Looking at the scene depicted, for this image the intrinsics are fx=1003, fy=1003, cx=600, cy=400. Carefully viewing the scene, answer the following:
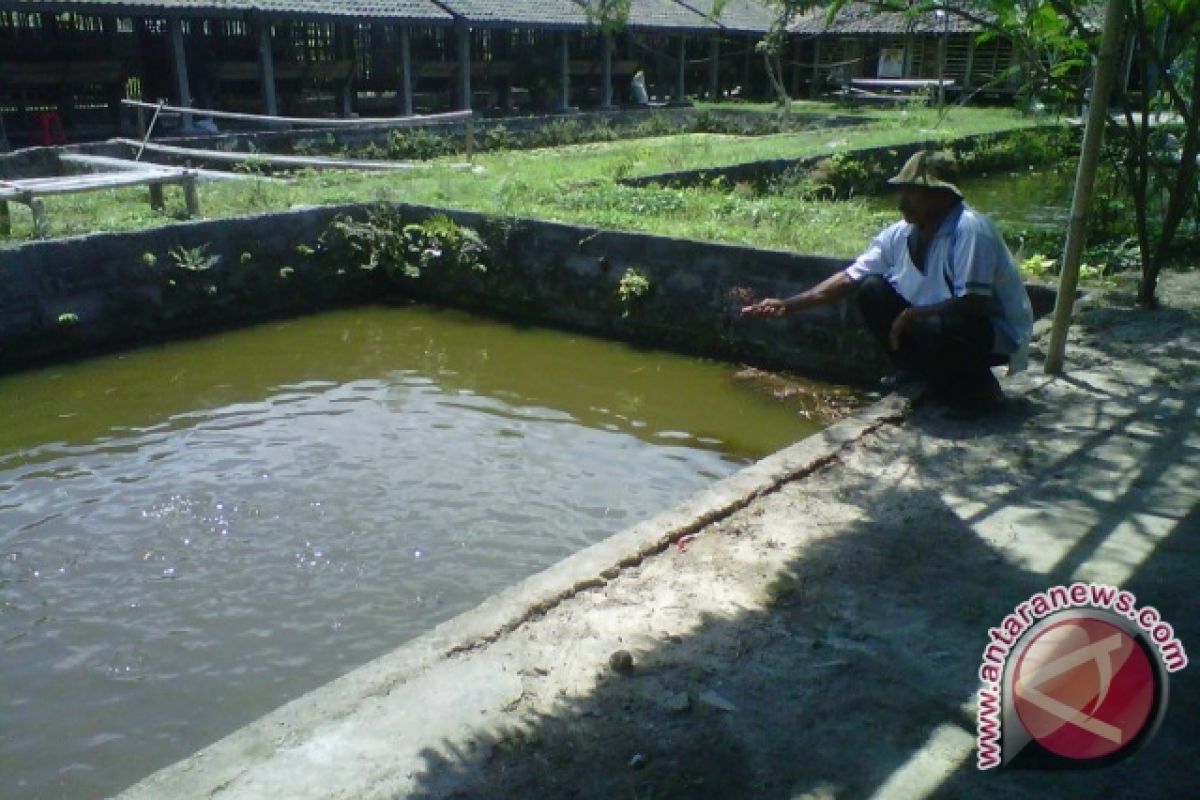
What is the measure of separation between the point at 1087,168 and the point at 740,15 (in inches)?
1105

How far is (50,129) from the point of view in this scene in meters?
18.0

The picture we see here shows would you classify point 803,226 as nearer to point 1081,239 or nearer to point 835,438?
point 1081,239

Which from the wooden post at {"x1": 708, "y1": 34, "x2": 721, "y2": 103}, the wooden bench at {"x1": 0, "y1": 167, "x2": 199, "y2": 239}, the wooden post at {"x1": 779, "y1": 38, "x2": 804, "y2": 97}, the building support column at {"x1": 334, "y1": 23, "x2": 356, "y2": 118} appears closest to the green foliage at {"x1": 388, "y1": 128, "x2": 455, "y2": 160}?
the building support column at {"x1": 334, "y1": 23, "x2": 356, "y2": 118}

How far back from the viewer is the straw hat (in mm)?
4691

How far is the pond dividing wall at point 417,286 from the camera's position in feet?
26.3

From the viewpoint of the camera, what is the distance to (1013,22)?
694 centimetres

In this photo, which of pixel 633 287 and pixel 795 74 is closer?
pixel 633 287

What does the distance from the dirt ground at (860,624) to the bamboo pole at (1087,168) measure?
1.75ft

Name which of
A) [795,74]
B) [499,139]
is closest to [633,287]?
[499,139]

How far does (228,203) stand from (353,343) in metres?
2.60

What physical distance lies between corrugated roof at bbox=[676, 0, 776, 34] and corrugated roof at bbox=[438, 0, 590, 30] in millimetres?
5226

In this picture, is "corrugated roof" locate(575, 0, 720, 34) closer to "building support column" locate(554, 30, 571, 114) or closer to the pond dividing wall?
"building support column" locate(554, 30, 571, 114)

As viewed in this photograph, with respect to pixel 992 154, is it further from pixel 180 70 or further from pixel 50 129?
pixel 50 129

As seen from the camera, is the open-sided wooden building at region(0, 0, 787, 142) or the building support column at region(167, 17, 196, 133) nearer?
the building support column at region(167, 17, 196, 133)
